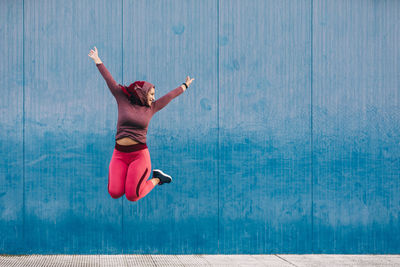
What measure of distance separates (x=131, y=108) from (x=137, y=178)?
90 centimetres

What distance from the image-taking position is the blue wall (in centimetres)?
589

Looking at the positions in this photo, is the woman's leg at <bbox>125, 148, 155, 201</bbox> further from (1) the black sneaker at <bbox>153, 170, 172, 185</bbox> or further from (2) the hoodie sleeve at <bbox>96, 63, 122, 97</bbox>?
(2) the hoodie sleeve at <bbox>96, 63, 122, 97</bbox>

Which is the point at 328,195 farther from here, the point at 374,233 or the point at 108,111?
the point at 108,111

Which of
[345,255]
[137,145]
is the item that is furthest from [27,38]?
[345,255]

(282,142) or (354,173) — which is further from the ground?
(282,142)

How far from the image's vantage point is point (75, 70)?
5918 millimetres

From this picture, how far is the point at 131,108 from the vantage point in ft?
17.0

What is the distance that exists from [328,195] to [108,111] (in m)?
3.50

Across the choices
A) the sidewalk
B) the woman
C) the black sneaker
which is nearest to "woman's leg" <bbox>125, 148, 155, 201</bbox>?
the woman

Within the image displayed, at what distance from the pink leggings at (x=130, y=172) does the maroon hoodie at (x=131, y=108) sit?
6.6 inches

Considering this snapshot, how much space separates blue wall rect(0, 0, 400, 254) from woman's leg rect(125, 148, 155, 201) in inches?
30.9

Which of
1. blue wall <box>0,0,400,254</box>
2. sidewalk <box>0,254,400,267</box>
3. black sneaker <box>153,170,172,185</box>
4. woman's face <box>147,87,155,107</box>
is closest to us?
woman's face <box>147,87,155,107</box>

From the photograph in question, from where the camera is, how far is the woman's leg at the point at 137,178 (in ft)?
16.6

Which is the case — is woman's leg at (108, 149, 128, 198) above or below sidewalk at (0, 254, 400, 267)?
above
